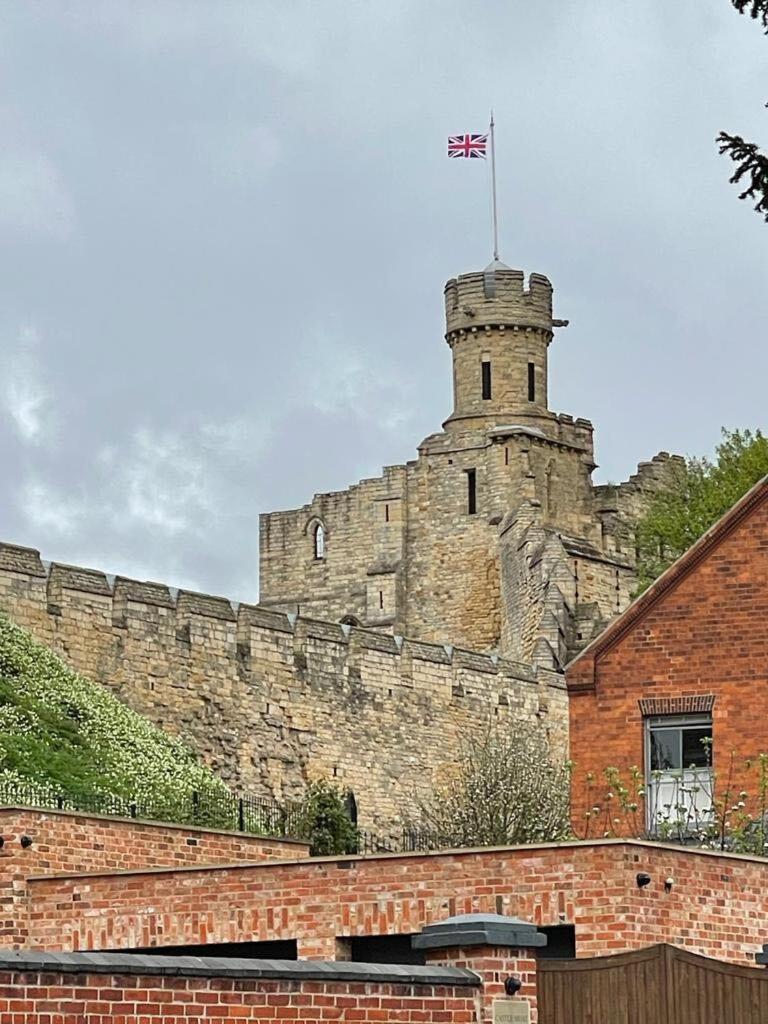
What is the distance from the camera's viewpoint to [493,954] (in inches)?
728

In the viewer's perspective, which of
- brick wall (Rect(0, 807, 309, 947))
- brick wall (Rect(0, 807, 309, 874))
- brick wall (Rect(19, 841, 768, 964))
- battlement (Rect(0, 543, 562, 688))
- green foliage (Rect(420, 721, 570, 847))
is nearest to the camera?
brick wall (Rect(19, 841, 768, 964))

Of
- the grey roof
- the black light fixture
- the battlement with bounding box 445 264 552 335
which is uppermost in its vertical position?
the battlement with bounding box 445 264 552 335

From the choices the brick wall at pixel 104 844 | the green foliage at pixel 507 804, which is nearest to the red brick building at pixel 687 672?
the green foliage at pixel 507 804

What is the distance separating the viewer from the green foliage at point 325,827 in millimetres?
43594

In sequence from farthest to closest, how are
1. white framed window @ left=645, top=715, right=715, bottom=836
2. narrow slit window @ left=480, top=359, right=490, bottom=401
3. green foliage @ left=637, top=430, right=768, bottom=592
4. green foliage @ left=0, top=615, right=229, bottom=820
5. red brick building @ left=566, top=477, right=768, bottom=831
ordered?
narrow slit window @ left=480, top=359, right=490, bottom=401
green foliage @ left=637, top=430, right=768, bottom=592
green foliage @ left=0, top=615, right=229, bottom=820
red brick building @ left=566, top=477, right=768, bottom=831
white framed window @ left=645, top=715, right=715, bottom=836

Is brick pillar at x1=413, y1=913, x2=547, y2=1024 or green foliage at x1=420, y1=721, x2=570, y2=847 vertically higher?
green foliage at x1=420, y1=721, x2=570, y2=847

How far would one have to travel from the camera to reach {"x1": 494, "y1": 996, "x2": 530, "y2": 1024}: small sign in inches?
723

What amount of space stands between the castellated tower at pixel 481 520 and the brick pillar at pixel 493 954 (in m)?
59.9

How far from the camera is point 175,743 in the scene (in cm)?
5412

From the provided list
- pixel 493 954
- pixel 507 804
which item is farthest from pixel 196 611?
pixel 493 954

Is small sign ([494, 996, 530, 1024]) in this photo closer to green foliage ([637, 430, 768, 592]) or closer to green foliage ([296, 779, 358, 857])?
green foliage ([296, 779, 358, 857])

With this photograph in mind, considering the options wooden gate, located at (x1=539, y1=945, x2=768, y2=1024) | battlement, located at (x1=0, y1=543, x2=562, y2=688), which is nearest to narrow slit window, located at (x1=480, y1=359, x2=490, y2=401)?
battlement, located at (x1=0, y1=543, x2=562, y2=688)

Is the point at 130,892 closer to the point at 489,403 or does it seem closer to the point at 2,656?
the point at 2,656

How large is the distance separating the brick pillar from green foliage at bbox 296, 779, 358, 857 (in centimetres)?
2283
